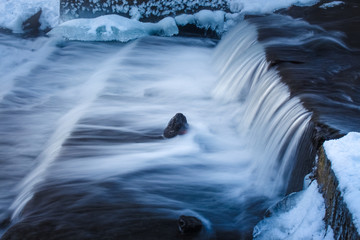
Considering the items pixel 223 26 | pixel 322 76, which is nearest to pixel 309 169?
pixel 322 76

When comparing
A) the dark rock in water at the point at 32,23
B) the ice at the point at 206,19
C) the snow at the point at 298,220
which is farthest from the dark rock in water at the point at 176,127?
the dark rock in water at the point at 32,23

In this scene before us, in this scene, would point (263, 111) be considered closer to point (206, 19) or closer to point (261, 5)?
point (261, 5)

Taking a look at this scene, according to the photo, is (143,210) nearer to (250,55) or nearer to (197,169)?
(197,169)

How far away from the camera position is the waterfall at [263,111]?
3143 millimetres

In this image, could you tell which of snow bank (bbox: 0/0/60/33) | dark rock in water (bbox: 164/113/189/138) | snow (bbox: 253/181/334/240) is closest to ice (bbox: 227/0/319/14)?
snow bank (bbox: 0/0/60/33)

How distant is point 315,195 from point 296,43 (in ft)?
9.58

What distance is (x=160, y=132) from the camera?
421 centimetres

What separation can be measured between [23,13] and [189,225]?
6893 millimetres

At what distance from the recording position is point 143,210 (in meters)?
2.88

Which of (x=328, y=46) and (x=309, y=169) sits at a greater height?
(x=328, y=46)

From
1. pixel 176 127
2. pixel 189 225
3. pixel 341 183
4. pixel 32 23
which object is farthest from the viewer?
pixel 32 23

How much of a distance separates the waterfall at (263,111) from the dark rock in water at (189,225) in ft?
2.21

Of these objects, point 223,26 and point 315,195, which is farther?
point 223,26

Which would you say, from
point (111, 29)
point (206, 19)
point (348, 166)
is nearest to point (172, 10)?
point (206, 19)
